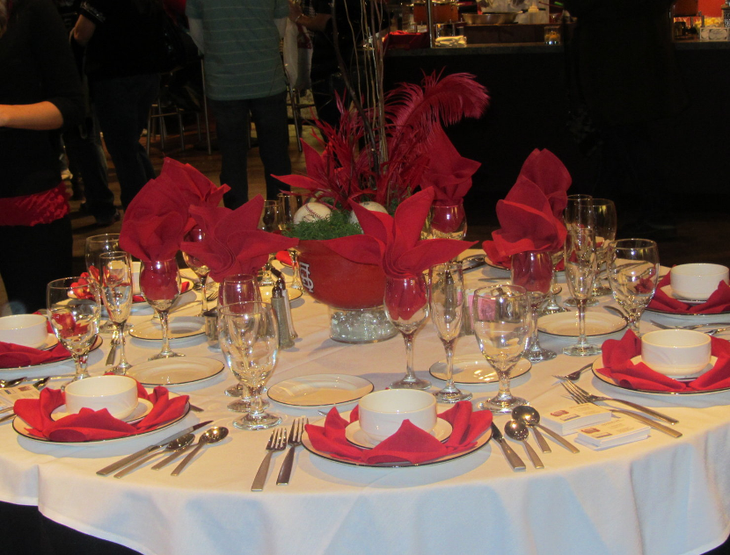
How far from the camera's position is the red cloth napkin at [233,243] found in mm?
1637

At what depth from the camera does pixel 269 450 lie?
3.99ft

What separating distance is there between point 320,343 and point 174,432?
19.9 inches

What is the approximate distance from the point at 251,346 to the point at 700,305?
996mm

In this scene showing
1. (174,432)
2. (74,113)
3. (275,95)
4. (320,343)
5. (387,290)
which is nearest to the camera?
(174,432)

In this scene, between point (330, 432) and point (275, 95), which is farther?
point (275, 95)

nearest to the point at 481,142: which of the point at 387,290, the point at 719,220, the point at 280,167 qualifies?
the point at 719,220

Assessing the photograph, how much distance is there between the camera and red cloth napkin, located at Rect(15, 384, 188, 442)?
125cm

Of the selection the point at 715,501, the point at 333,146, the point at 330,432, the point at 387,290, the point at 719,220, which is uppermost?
the point at 333,146

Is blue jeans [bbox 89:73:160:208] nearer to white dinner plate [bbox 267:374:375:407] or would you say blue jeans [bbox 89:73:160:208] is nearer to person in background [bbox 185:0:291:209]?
person in background [bbox 185:0:291:209]

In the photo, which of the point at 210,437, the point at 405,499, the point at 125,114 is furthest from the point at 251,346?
the point at 125,114

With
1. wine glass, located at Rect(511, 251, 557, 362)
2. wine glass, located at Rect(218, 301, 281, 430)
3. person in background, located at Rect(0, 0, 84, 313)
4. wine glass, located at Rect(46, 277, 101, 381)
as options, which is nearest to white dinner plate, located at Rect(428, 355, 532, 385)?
wine glass, located at Rect(511, 251, 557, 362)

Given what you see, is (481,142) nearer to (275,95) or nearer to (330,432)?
(275,95)

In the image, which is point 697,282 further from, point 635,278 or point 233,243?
point 233,243

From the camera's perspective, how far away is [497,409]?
1331 mm
